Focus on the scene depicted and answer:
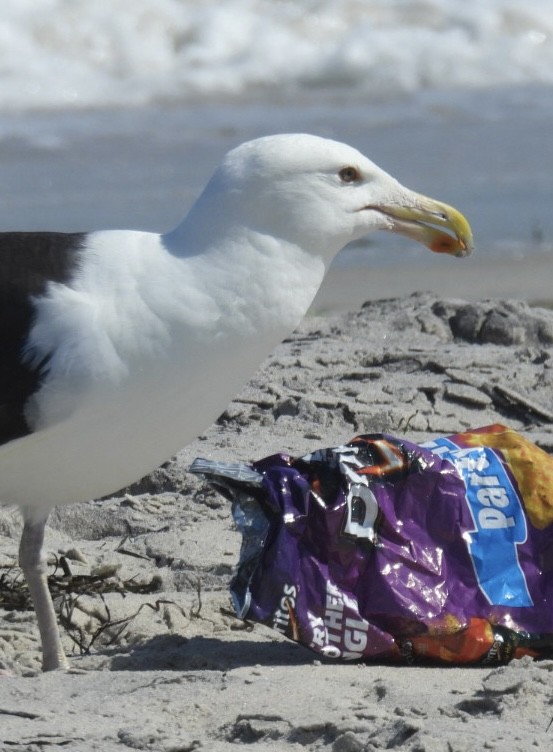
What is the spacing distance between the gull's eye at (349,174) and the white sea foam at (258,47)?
1225 cm

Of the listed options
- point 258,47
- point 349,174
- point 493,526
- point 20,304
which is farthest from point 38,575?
point 258,47

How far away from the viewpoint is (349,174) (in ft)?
10.9

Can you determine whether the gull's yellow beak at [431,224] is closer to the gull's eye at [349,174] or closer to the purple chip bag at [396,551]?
the gull's eye at [349,174]

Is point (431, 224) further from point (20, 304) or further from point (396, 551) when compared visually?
point (20, 304)

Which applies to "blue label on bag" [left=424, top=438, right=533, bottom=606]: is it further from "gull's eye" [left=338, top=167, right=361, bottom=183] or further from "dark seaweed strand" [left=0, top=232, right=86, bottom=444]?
"dark seaweed strand" [left=0, top=232, right=86, bottom=444]

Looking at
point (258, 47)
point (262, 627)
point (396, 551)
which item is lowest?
point (262, 627)

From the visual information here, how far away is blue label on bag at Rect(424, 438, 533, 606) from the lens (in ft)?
11.0

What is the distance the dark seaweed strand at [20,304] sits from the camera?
317 cm

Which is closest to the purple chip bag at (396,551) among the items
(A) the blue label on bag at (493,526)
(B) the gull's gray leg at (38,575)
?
(A) the blue label on bag at (493,526)

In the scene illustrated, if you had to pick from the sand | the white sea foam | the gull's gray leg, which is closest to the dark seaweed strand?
the gull's gray leg

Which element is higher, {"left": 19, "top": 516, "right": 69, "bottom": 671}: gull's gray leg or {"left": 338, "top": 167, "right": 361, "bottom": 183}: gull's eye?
{"left": 338, "top": 167, "right": 361, "bottom": 183}: gull's eye

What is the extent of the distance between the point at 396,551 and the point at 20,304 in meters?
1.01

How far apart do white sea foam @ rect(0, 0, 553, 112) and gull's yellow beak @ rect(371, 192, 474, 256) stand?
12.1 meters

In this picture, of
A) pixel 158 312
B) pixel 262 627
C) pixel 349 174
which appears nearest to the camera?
pixel 158 312
